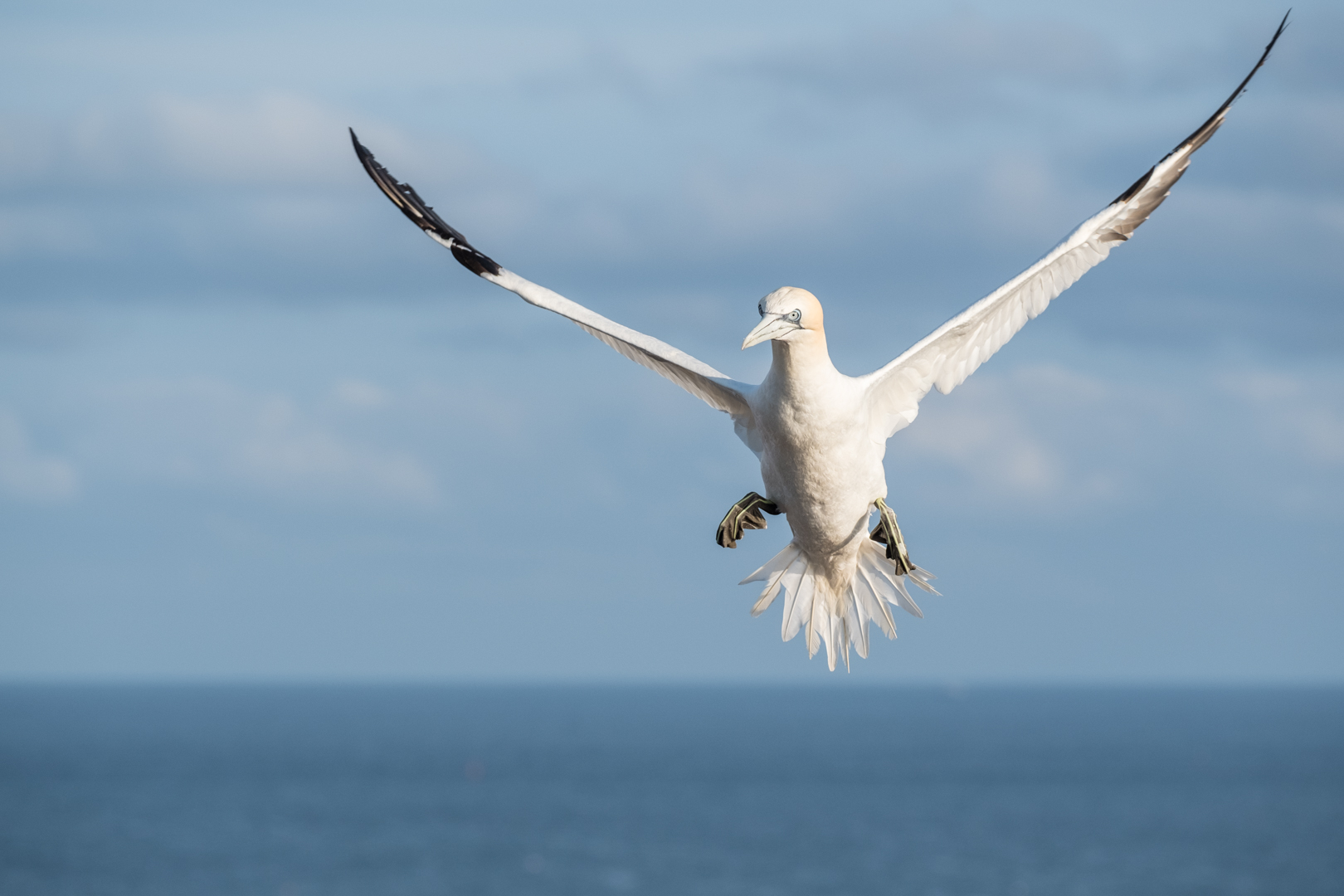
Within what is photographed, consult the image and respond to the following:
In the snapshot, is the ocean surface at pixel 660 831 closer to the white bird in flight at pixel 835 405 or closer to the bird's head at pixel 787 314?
the white bird in flight at pixel 835 405

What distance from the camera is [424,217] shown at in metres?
15.0

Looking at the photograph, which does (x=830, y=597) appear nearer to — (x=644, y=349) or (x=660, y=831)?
(x=644, y=349)

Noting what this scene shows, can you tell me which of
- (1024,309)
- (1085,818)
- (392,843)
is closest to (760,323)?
(1024,309)

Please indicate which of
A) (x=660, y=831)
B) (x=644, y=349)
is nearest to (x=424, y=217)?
(x=644, y=349)

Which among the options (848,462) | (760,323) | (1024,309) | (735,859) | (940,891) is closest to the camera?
(760,323)

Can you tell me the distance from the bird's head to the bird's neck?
0.20ft

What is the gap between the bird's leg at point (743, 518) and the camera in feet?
41.8

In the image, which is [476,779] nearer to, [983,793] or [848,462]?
[983,793]

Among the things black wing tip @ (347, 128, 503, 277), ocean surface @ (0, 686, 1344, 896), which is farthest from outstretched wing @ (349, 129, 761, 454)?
ocean surface @ (0, 686, 1344, 896)

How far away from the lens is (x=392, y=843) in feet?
443

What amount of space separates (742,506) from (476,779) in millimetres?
178167

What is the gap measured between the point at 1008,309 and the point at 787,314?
272 cm

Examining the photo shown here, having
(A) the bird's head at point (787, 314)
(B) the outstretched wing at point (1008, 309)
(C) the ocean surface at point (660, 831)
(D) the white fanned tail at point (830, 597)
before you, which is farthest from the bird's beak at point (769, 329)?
(C) the ocean surface at point (660, 831)

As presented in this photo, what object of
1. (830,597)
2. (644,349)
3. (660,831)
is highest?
(660,831)
